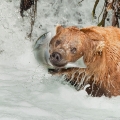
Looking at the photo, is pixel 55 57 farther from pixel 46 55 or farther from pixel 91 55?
pixel 91 55

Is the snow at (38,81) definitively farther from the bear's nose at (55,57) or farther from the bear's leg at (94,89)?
the bear's nose at (55,57)

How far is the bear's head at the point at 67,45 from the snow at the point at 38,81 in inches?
20.5

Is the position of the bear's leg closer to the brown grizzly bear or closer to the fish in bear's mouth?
the brown grizzly bear

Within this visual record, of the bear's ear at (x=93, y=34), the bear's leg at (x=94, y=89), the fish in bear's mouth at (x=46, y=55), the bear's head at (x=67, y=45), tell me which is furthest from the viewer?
the bear's leg at (x=94, y=89)

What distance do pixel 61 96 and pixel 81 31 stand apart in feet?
2.66

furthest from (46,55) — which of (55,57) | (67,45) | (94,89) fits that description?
(94,89)

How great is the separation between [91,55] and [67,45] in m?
0.33

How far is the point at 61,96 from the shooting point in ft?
19.4

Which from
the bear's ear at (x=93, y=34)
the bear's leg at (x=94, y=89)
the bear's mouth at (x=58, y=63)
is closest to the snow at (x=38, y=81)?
the bear's leg at (x=94, y=89)

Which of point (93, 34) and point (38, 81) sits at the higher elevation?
point (93, 34)

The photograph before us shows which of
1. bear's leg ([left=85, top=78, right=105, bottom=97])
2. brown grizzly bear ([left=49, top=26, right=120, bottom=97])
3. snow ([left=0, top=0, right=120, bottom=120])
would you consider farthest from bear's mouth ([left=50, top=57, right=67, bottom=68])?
bear's leg ([left=85, top=78, right=105, bottom=97])

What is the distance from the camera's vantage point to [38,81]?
658cm

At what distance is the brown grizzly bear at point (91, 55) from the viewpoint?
5605mm

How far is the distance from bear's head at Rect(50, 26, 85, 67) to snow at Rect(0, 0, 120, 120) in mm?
520
